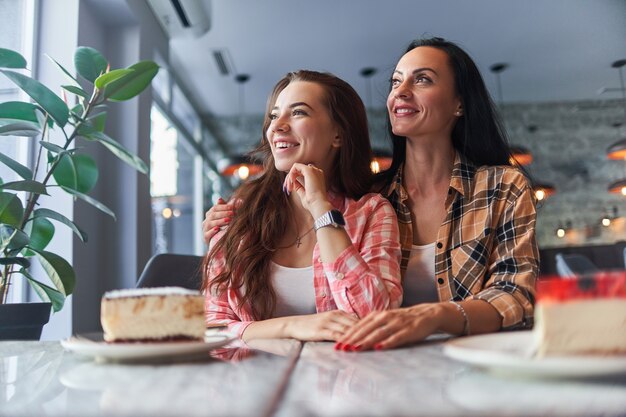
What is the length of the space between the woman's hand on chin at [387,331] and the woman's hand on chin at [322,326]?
0.41 ft

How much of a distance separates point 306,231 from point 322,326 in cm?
64

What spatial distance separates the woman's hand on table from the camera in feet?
5.90

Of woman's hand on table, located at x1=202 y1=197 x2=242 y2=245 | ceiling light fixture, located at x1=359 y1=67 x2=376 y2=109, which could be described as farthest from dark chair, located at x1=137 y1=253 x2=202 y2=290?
ceiling light fixture, located at x1=359 y1=67 x2=376 y2=109

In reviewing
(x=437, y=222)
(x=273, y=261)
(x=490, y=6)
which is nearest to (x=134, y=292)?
(x=273, y=261)

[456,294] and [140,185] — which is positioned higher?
[140,185]

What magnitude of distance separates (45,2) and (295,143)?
230 centimetres

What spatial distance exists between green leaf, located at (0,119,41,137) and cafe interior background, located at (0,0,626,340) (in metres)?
0.91

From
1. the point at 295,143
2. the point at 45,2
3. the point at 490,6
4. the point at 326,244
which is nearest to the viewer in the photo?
the point at 326,244

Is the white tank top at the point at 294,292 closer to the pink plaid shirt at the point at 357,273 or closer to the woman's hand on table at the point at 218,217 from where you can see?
the pink plaid shirt at the point at 357,273

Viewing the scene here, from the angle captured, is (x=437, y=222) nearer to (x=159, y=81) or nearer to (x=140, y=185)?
(x=140, y=185)

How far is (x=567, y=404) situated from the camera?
476 mm

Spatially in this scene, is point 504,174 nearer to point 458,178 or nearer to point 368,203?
point 458,178

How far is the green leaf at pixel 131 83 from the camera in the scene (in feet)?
6.52

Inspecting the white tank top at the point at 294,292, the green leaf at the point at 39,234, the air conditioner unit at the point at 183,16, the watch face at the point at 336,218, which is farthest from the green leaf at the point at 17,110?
the air conditioner unit at the point at 183,16
